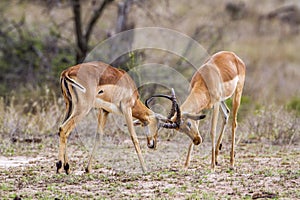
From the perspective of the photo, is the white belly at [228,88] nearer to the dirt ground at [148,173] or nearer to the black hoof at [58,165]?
the dirt ground at [148,173]

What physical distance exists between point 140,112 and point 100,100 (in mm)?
707

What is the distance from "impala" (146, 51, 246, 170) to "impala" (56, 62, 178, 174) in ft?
0.99

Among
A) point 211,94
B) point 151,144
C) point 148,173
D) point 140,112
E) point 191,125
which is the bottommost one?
point 148,173

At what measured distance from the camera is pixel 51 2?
1634 centimetres

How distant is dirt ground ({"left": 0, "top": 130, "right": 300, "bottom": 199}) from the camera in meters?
6.62

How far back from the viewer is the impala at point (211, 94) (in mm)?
8172

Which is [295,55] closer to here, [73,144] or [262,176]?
[73,144]

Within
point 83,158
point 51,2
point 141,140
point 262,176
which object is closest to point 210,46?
point 51,2

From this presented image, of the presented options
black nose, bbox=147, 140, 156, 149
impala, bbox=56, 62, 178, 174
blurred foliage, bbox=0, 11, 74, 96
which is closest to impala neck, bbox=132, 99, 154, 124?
impala, bbox=56, 62, 178, 174

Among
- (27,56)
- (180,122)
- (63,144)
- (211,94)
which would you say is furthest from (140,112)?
(27,56)

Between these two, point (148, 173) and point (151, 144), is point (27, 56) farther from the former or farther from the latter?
point (148, 173)

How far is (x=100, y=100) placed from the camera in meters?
7.91

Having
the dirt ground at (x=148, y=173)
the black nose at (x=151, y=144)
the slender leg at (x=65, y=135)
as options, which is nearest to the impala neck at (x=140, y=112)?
the black nose at (x=151, y=144)

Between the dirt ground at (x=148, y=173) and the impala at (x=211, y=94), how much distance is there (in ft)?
1.59
